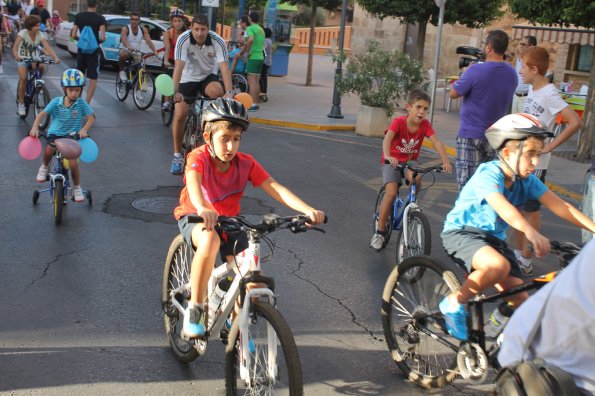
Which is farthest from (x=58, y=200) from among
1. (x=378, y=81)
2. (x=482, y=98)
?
(x=378, y=81)

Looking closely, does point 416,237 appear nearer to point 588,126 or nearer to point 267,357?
point 267,357

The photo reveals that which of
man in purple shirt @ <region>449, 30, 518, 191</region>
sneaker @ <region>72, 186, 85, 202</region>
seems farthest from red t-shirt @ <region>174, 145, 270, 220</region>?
sneaker @ <region>72, 186, 85, 202</region>

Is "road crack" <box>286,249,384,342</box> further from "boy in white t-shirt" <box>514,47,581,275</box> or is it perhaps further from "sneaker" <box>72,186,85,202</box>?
"sneaker" <box>72,186,85,202</box>

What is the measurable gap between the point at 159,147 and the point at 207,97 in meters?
1.83

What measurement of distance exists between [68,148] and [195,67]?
326cm

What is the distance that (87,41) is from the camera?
15539 millimetres

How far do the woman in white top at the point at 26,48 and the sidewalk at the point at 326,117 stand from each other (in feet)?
14.3

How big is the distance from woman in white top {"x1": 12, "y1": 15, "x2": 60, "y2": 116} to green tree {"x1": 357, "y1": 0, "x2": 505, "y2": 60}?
9.93 m

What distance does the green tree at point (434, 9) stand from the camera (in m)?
20.9

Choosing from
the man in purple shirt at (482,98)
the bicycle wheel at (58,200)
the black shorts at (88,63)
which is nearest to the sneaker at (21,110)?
the black shorts at (88,63)

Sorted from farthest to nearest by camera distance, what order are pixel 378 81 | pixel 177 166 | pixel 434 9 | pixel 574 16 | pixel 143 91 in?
1. pixel 434 9
2. pixel 143 91
3. pixel 378 81
4. pixel 574 16
5. pixel 177 166

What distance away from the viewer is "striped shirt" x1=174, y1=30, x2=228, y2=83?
10680 millimetres

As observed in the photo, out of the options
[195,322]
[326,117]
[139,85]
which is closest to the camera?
[195,322]

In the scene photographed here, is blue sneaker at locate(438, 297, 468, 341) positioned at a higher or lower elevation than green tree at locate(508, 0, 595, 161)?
lower
